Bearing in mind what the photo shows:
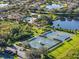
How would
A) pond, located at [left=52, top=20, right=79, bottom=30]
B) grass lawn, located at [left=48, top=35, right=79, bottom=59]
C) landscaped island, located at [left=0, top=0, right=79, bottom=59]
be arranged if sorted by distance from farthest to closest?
pond, located at [left=52, top=20, right=79, bottom=30]
landscaped island, located at [left=0, top=0, right=79, bottom=59]
grass lawn, located at [left=48, top=35, right=79, bottom=59]

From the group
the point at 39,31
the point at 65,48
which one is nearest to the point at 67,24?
the point at 39,31

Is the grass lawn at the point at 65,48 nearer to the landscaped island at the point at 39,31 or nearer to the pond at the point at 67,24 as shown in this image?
the landscaped island at the point at 39,31

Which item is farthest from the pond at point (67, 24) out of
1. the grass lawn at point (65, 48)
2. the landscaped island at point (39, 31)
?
the grass lawn at point (65, 48)

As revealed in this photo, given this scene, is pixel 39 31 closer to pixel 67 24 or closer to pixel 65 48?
pixel 67 24

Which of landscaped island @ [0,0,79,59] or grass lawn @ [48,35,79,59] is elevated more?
landscaped island @ [0,0,79,59]

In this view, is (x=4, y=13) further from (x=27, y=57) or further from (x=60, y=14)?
(x=27, y=57)

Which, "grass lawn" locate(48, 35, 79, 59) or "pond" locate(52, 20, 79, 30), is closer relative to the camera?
A: "grass lawn" locate(48, 35, 79, 59)

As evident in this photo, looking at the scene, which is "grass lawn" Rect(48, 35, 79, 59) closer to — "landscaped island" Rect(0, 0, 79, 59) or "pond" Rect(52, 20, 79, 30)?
"landscaped island" Rect(0, 0, 79, 59)

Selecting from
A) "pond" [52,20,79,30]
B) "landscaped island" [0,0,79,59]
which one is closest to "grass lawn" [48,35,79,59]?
A: "landscaped island" [0,0,79,59]
